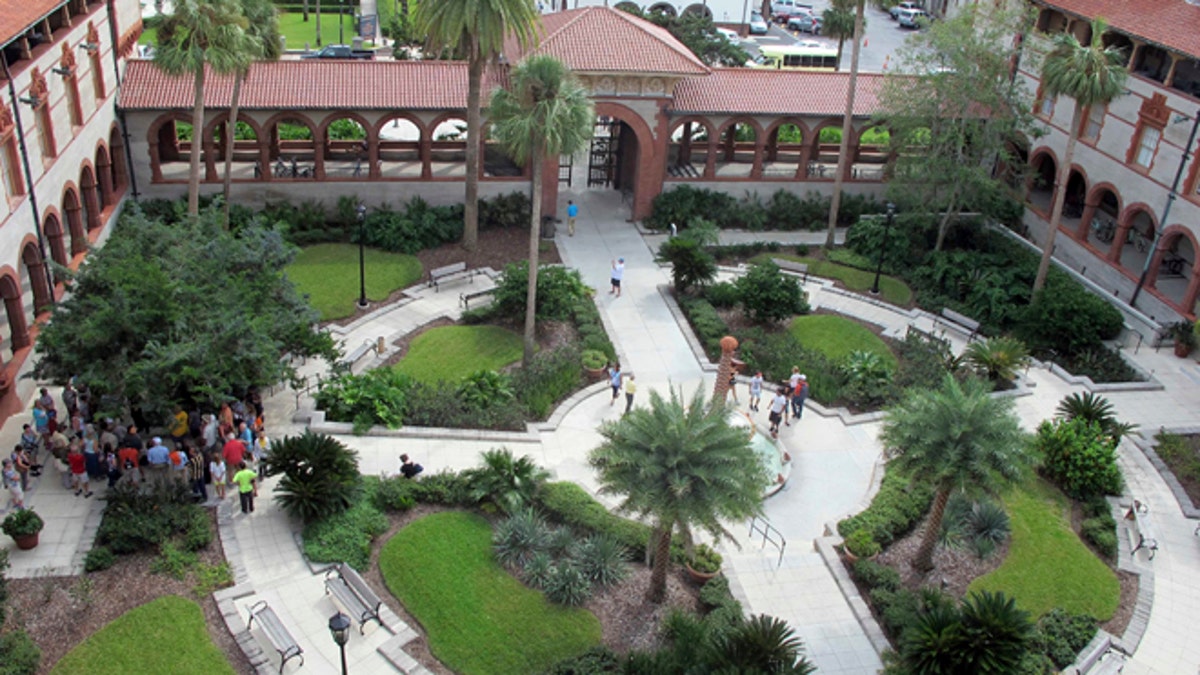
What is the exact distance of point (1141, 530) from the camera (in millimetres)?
23594

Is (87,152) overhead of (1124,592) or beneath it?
overhead

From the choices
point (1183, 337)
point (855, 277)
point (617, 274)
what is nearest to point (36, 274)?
point (617, 274)

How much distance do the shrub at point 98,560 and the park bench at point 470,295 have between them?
569 inches

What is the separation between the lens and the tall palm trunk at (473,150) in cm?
3344

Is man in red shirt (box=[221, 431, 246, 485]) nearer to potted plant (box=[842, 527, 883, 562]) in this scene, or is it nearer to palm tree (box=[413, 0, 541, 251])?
potted plant (box=[842, 527, 883, 562])

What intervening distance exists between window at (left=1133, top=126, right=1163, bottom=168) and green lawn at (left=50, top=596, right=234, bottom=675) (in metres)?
31.9

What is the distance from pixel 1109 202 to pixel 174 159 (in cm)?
3675

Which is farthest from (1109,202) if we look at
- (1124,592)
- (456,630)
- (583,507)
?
(456,630)

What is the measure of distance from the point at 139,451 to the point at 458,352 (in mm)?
9698

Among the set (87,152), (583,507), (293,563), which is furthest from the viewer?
(87,152)

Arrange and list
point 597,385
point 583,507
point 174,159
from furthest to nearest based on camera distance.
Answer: point 174,159
point 597,385
point 583,507

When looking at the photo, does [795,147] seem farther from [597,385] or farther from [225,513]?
[225,513]

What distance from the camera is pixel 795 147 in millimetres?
46094

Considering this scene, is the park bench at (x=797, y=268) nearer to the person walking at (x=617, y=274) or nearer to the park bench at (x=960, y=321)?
the park bench at (x=960, y=321)
